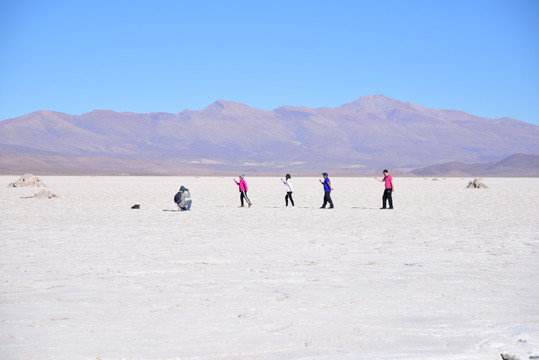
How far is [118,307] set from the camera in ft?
21.1

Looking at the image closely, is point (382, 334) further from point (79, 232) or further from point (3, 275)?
point (79, 232)

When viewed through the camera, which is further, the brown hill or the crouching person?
the brown hill

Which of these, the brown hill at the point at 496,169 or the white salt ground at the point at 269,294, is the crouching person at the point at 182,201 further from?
the brown hill at the point at 496,169

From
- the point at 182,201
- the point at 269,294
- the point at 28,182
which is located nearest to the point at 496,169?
the point at 28,182

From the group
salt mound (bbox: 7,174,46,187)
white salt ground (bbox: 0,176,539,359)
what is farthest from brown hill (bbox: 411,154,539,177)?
white salt ground (bbox: 0,176,539,359)

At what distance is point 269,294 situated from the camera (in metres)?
7.12

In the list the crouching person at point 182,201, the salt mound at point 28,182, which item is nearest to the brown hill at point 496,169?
the salt mound at point 28,182

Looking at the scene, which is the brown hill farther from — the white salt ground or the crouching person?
the white salt ground

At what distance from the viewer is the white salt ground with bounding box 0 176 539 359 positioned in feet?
16.9

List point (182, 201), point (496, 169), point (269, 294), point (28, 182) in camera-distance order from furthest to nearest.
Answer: point (496, 169) → point (28, 182) → point (182, 201) → point (269, 294)

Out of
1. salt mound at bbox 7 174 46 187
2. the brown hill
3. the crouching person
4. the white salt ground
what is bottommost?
the white salt ground

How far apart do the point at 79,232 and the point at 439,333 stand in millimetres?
10211

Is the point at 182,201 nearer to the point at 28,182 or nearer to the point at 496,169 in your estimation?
the point at 28,182

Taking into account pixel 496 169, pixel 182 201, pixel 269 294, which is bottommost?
pixel 269 294
